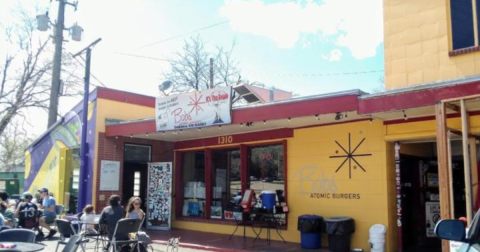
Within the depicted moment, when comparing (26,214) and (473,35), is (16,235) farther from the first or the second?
(473,35)

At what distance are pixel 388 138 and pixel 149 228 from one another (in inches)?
324

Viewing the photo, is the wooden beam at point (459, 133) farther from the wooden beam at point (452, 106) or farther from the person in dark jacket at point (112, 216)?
the person in dark jacket at point (112, 216)

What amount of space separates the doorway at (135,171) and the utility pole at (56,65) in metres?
6.29

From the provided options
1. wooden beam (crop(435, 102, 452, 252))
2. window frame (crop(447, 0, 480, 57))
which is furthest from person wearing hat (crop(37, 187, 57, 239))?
window frame (crop(447, 0, 480, 57))

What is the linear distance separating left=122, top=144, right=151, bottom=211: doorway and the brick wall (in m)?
0.20

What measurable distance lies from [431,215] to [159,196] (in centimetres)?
806

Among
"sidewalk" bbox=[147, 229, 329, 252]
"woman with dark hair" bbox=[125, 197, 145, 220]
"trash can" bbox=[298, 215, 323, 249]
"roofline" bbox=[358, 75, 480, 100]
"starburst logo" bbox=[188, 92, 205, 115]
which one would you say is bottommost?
"sidewalk" bbox=[147, 229, 329, 252]

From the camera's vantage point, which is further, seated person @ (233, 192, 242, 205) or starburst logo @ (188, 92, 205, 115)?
seated person @ (233, 192, 242, 205)

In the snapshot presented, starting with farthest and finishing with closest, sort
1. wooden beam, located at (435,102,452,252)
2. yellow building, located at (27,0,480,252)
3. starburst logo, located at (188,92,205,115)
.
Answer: starburst logo, located at (188,92,205,115), yellow building, located at (27,0,480,252), wooden beam, located at (435,102,452,252)

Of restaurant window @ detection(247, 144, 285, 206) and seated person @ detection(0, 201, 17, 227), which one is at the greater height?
restaurant window @ detection(247, 144, 285, 206)

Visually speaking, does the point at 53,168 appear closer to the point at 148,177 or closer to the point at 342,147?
the point at 148,177

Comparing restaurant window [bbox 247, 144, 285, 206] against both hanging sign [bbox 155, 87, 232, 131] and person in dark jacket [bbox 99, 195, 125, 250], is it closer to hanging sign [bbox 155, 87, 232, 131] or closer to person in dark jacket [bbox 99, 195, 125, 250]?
hanging sign [bbox 155, 87, 232, 131]

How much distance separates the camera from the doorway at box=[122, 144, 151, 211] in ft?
48.6

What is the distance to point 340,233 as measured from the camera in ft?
32.4
